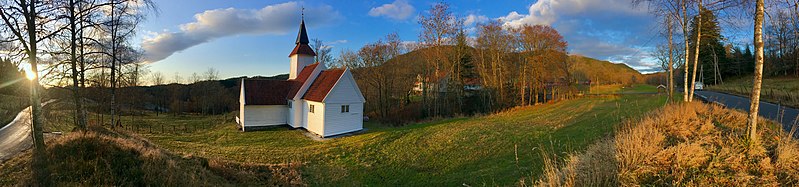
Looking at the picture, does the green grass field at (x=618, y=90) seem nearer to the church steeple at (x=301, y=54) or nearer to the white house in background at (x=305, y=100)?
the white house in background at (x=305, y=100)

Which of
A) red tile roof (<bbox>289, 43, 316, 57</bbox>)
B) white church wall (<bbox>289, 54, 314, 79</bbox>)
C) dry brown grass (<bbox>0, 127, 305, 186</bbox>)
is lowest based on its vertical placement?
dry brown grass (<bbox>0, 127, 305, 186</bbox>)

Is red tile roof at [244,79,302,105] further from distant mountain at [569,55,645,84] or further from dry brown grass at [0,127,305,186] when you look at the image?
distant mountain at [569,55,645,84]

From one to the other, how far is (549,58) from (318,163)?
80.0ft

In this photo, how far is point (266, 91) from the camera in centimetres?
2261

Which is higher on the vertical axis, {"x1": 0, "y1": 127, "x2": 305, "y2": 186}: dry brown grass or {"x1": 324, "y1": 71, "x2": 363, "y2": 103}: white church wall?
{"x1": 324, "y1": 71, "x2": 363, "y2": 103}: white church wall

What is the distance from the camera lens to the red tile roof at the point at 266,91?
70.6 ft

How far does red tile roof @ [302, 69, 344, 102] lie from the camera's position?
738 inches

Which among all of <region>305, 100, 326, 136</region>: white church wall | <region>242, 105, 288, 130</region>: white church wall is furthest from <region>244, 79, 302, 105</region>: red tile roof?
<region>305, 100, 326, 136</region>: white church wall

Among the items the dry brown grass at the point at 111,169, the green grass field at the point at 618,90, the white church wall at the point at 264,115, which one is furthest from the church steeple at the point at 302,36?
the green grass field at the point at 618,90

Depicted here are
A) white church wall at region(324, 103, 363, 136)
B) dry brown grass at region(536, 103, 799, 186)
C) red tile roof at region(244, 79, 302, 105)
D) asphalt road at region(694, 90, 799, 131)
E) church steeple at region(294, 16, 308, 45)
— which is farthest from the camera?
church steeple at region(294, 16, 308, 45)

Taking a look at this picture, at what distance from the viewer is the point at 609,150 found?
5.17m

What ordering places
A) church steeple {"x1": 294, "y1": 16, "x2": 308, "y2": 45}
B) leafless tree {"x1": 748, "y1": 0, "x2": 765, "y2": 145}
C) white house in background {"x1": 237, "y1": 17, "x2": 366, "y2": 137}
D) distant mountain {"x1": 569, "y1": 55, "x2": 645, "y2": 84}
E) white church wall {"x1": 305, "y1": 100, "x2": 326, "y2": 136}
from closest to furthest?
leafless tree {"x1": 748, "y1": 0, "x2": 765, "y2": 145} < white church wall {"x1": 305, "y1": 100, "x2": 326, "y2": 136} < white house in background {"x1": 237, "y1": 17, "x2": 366, "y2": 137} < church steeple {"x1": 294, "y1": 16, "x2": 308, "y2": 45} < distant mountain {"x1": 569, "y1": 55, "x2": 645, "y2": 84}

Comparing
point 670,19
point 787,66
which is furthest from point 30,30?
point 787,66

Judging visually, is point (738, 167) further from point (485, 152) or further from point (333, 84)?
point (333, 84)
